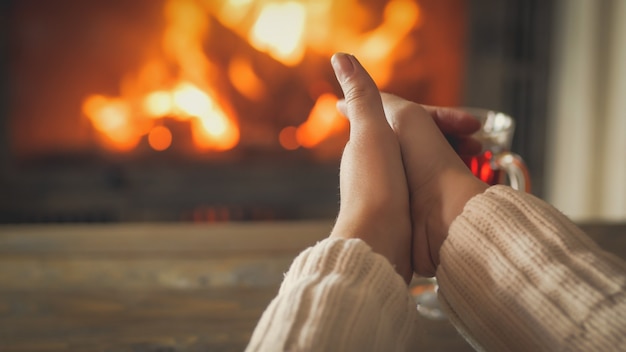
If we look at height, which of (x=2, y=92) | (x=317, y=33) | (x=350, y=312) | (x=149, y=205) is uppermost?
(x=317, y=33)

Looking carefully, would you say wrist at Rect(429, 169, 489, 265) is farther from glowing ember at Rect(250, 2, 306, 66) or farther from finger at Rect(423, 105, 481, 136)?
glowing ember at Rect(250, 2, 306, 66)

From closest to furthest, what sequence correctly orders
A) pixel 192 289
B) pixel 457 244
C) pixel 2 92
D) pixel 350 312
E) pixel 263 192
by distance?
1. pixel 350 312
2. pixel 457 244
3. pixel 192 289
4. pixel 2 92
5. pixel 263 192

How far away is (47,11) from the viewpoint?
159 cm

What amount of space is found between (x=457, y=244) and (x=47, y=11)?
139cm

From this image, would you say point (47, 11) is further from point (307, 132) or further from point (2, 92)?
point (307, 132)

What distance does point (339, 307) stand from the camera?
1.40 ft

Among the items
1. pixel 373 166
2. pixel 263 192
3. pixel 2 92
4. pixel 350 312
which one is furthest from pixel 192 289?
pixel 2 92

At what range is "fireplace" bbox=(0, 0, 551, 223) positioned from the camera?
162 centimetres

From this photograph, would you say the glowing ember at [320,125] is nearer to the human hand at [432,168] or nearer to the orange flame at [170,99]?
the orange flame at [170,99]

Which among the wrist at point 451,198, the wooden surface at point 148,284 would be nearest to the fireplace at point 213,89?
the wooden surface at point 148,284

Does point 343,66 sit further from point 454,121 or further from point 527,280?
point 527,280

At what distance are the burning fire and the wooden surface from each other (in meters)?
0.61

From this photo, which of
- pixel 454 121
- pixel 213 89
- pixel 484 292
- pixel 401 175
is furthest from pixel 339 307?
pixel 213 89

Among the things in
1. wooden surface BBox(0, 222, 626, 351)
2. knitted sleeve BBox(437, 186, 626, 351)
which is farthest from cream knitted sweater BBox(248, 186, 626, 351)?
wooden surface BBox(0, 222, 626, 351)
